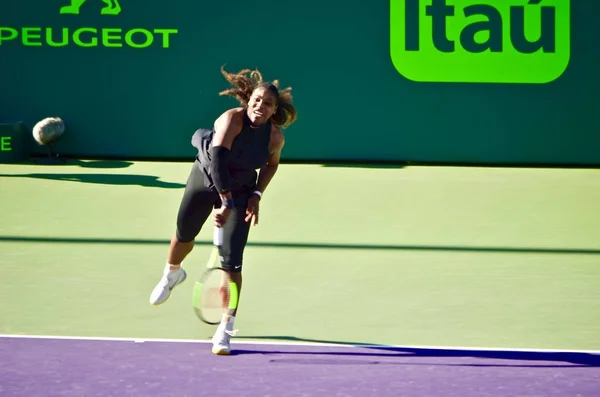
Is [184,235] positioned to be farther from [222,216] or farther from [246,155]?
[246,155]

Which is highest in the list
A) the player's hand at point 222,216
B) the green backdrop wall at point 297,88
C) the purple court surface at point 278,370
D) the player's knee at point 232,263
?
the green backdrop wall at point 297,88

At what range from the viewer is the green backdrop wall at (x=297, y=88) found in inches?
553

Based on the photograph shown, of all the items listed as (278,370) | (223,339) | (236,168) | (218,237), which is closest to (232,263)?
(218,237)

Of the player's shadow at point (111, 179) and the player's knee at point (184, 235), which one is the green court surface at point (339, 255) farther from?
the player's knee at point (184, 235)

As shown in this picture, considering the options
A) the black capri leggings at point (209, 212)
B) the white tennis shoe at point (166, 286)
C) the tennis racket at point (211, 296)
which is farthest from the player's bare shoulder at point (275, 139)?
the white tennis shoe at point (166, 286)

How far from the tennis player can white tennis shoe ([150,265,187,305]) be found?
0.98 feet

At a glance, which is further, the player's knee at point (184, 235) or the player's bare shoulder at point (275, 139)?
the player's knee at point (184, 235)

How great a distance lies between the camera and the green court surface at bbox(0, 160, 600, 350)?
7.12 meters

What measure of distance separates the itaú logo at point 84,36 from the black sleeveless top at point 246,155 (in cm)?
755

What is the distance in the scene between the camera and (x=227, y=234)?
653 centimetres

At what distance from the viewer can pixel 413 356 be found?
20.9 feet

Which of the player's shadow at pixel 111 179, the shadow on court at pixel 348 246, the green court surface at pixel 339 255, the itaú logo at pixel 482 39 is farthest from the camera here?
the itaú logo at pixel 482 39

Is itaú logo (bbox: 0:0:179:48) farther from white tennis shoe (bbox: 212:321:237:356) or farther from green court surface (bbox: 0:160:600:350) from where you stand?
white tennis shoe (bbox: 212:321:237:356)

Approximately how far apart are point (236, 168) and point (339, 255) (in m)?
2.71
